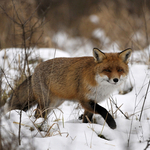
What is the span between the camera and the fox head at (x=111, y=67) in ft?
10.9

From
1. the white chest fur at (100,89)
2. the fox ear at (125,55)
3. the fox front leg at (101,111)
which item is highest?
the fox ear at (125,55)

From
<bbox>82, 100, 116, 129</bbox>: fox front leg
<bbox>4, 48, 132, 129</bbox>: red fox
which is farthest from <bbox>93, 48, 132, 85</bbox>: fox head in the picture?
<bbox>82, 100, 116, 129</bbox>: fox front leg

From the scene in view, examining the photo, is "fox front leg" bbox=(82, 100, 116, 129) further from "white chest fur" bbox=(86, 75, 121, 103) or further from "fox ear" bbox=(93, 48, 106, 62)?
"fox ear" bbox=(93, 48, 106, 62)

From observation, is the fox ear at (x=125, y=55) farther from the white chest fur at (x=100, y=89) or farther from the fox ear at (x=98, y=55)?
the white chest fur at (x=100, y=89)

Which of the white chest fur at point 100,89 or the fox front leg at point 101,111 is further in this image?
the white chest fur at point 100,89

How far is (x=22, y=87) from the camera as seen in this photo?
165 inches

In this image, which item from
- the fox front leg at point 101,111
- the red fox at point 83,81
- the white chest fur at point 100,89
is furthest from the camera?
the white chest fur at point 100,89

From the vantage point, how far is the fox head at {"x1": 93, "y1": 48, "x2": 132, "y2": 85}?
3.31 metres

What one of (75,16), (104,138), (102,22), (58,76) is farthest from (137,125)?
(75,16)

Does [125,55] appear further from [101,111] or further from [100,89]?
[101,111]

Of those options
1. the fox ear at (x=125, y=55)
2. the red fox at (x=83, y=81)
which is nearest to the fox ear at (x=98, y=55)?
the red fox at (x=83, y=81)

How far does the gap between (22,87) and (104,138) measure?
1995mm

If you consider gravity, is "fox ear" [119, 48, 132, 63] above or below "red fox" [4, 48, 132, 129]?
above

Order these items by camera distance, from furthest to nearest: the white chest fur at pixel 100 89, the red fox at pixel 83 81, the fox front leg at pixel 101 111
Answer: the white chest fur at pixel 100 89 < the red fox at pixel 83 81 < the fox front leg at pixel 101 111
